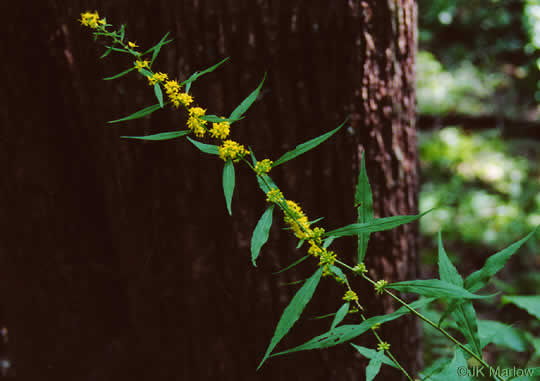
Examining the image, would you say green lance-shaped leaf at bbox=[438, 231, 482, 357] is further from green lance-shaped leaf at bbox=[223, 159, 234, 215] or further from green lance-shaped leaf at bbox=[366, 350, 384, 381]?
green lance-shaped leaf at bbox=[223, 159, 234, 215]

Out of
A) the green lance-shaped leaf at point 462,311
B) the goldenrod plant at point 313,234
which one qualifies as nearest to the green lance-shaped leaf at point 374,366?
the goldenrod plant at point 313,234

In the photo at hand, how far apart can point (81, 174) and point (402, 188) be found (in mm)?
1051

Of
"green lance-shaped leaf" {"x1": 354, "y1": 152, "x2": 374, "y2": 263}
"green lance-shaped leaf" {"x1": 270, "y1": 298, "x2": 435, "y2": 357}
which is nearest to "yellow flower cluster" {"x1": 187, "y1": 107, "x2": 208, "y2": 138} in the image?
"green lance-shaped leaf" {"x1": 354, "y1": 152, "x2": 374, "y2": 263}

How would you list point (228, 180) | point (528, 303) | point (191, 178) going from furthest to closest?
point (528, 303) → point (191, 178) → point (228, 180)

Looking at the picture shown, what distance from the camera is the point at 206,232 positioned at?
3.61ft

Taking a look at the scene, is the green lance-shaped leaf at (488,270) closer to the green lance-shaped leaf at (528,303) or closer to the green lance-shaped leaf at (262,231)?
the green lance-shaped leaf at (262,231)

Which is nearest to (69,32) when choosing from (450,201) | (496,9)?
(450,201)

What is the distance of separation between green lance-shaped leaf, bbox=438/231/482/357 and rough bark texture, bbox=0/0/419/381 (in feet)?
1.43

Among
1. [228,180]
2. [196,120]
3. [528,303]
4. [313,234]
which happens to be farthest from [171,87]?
[528,303]

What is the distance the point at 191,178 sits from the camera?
3.52ft

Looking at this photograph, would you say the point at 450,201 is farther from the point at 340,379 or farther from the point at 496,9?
the point at 340,379

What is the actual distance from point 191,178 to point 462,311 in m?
0.72

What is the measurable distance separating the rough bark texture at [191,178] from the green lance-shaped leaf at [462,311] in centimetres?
44

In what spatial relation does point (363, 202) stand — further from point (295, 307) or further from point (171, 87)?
point (171, 87)
